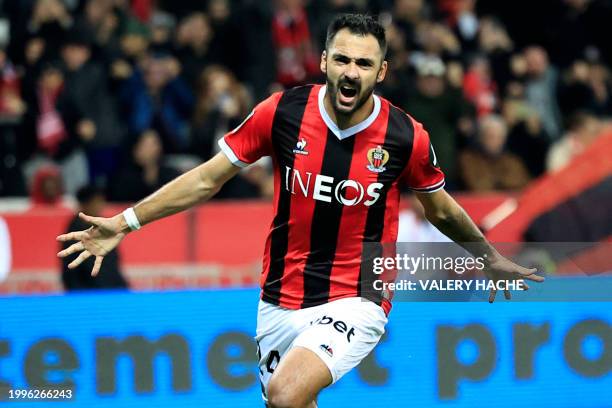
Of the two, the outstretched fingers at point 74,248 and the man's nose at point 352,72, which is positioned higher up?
the man's nose at point 352,72

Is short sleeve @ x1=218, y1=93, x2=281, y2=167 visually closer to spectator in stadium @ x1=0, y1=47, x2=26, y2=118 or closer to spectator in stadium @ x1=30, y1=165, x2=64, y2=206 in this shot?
spectator in stadium @ x1=30, y1=165, x2=64, y2=206

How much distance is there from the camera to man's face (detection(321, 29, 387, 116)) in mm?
6027

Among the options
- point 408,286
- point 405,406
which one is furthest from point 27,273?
point 408,286

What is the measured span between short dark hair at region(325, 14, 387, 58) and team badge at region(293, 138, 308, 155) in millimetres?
469

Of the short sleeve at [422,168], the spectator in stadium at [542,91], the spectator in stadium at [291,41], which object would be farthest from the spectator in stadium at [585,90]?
the short sleeve at [422,168]

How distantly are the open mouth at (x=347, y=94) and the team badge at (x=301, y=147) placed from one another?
316 mm

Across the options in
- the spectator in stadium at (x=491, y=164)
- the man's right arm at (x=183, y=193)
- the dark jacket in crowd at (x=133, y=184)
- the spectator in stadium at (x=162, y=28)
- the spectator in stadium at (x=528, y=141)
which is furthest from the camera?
the spectator in stadium at (x=528, y=141)

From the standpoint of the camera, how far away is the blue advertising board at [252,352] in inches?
323

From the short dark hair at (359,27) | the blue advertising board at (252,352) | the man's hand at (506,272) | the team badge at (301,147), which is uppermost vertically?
the short dark hair at (359,27)

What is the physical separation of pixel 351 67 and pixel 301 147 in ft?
1.61

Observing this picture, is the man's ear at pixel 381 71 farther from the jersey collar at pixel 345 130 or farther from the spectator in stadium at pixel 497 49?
the spectator in stadium at pixel 497 49

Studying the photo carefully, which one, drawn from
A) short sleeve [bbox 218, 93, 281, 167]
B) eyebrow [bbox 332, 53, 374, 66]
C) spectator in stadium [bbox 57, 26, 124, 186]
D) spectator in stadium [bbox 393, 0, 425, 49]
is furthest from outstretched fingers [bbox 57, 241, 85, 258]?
spectator in stadium [bbox 393, 0, 425, 49]

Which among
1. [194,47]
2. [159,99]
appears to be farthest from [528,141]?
[159,99]

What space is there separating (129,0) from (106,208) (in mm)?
3144
